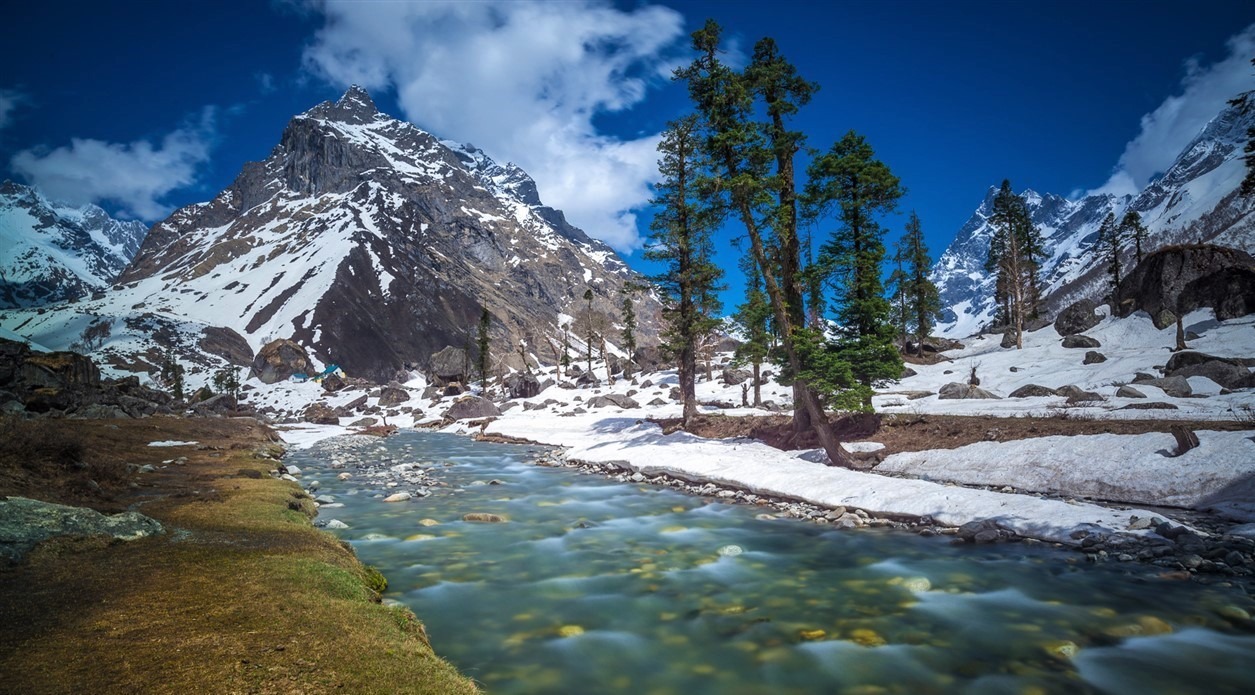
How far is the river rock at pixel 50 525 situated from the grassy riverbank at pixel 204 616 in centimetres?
27

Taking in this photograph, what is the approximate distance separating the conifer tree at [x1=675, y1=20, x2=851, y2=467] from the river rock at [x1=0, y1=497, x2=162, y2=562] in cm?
1770

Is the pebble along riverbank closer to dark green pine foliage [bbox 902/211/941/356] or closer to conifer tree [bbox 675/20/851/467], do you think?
conifer tree [bbox 675/20/851/467]

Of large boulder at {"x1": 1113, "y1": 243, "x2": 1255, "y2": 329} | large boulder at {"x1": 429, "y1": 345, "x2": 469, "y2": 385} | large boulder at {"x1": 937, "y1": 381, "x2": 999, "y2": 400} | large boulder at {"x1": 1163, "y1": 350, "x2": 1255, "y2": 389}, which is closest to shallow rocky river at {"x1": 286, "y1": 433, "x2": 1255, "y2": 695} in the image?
large boulder at {"x1": 1163, "y1": 350, "x2": 1255, "y2": 389}

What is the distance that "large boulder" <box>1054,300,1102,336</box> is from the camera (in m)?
47.3

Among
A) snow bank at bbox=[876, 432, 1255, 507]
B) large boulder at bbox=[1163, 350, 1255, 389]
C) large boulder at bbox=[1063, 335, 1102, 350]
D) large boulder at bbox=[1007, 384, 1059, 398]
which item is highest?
large boulder at bbox=[1063, 335, 1102, 350]

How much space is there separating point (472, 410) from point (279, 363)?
344 ft

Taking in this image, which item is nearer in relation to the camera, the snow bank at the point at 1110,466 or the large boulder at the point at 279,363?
the snow bank at the point at 1110,466

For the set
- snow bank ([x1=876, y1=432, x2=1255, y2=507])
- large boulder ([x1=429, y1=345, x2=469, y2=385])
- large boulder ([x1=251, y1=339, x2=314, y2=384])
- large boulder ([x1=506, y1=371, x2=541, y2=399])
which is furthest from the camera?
large boulder ([x1=251, y1=339, x2=314, y2=384])

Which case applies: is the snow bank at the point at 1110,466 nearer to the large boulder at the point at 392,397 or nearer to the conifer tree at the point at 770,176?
the conifer tree at the point at 770,176

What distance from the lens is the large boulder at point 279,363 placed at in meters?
137

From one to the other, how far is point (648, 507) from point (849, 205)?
17.2 metres

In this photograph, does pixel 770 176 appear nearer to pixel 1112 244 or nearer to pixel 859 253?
pixel 859 253

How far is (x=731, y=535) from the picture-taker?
42.8ft

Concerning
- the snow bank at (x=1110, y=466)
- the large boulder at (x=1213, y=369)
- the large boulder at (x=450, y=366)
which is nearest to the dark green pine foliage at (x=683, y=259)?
the snow bank at (x=1110, y=466)
